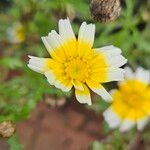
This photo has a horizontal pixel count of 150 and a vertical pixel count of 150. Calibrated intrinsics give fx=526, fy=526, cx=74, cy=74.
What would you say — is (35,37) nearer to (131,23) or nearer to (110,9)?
(131,23)

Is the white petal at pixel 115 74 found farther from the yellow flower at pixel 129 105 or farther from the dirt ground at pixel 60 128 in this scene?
the dirt ground at pixel 60 128

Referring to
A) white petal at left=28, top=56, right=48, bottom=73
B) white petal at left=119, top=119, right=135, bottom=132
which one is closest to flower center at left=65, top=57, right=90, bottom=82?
white petal at left=28, top=56, right=48, bottom=73

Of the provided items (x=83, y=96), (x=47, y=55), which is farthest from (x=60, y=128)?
(x=83, y=96)

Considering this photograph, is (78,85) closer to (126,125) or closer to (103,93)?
(103,93)

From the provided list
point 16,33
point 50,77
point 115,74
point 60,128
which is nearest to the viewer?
point 50,77

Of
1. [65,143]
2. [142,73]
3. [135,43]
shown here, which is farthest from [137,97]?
[65,143]
